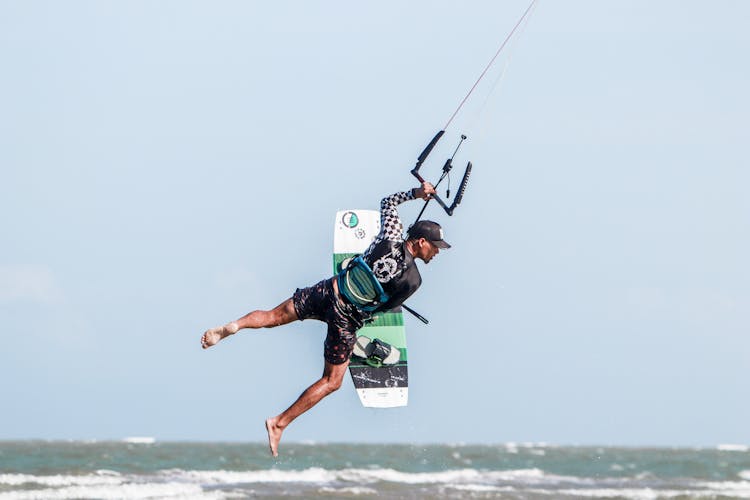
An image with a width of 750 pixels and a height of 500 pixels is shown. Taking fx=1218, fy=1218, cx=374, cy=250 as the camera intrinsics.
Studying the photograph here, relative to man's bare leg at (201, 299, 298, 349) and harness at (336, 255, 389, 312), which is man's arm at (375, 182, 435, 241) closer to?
harness at (336, 255, 389, 312)

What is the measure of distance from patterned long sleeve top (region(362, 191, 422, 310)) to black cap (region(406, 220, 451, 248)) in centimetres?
16

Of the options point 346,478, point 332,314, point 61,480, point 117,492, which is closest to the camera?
point 332,314

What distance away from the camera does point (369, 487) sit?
31406 millimetres

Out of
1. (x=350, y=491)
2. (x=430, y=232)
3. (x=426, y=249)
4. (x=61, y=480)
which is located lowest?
(x=426, y=249)

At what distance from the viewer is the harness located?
10422 millimetres

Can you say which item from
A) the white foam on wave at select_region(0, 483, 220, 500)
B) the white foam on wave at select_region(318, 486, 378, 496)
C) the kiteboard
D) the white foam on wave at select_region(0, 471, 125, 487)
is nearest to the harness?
the kiteboard

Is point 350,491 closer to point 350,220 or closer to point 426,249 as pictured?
point 350,220

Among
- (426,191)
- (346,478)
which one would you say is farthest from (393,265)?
(346,478)

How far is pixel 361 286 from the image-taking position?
10.5 m

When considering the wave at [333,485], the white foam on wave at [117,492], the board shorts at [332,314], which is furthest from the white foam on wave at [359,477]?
the board shorts at [332,314]

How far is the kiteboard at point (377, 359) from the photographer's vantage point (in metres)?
13.0

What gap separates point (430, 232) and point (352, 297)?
889mm

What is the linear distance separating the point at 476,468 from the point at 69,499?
64.8ft

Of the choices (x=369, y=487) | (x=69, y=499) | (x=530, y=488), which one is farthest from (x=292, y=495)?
(x=530, y=488)
